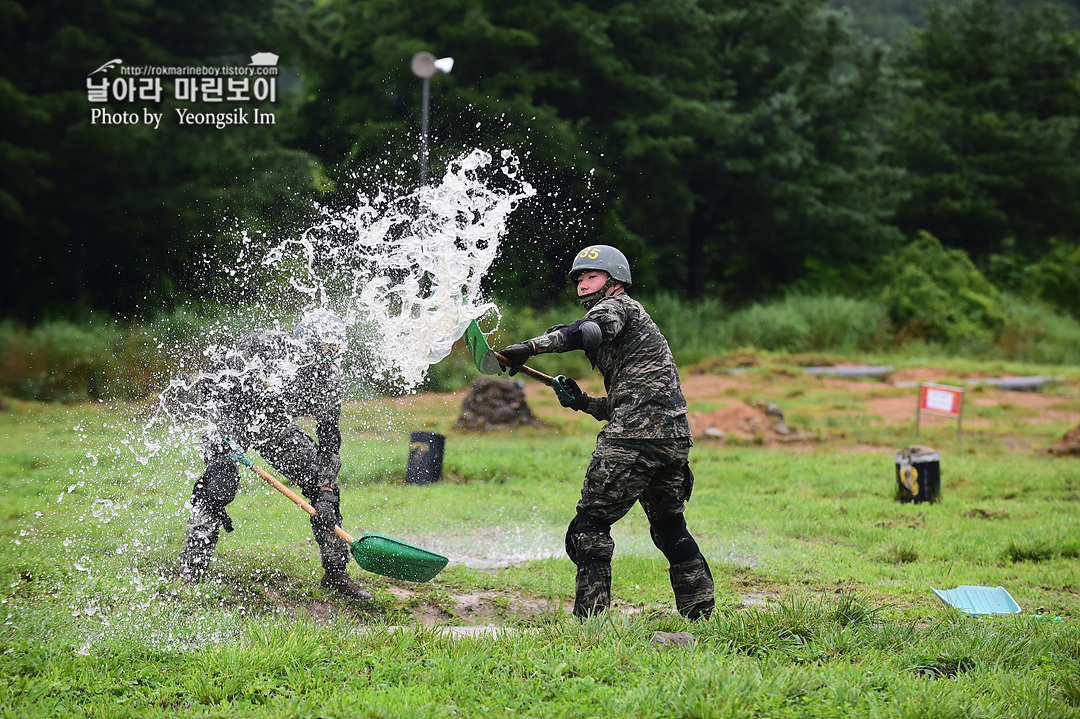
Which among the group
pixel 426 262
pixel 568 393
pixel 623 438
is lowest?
pixel 623 438

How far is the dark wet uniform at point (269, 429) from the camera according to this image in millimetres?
6016

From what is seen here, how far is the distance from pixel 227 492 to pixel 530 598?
1.99 metres

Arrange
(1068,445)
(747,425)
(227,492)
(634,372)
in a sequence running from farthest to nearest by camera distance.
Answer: (747,425)
(1068,445)
(227,492)
(634,372)

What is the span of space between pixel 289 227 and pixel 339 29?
13468 mm

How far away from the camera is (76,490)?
359 inches

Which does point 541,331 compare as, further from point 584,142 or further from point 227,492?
point 227,492

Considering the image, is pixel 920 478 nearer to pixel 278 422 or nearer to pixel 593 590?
pixel 593 590

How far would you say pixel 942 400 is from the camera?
39.2ft

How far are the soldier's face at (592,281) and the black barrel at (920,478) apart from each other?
16.4ft

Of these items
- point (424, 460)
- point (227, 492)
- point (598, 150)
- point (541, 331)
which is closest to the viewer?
point (227, 492)

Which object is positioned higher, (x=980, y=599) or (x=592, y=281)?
(x=592, y=281)

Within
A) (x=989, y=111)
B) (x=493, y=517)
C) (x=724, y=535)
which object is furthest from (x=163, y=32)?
(x=989, y=111)

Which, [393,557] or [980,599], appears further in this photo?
[980,599]

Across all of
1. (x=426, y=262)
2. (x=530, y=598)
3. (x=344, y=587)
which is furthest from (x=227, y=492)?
(x=530, y=598)
